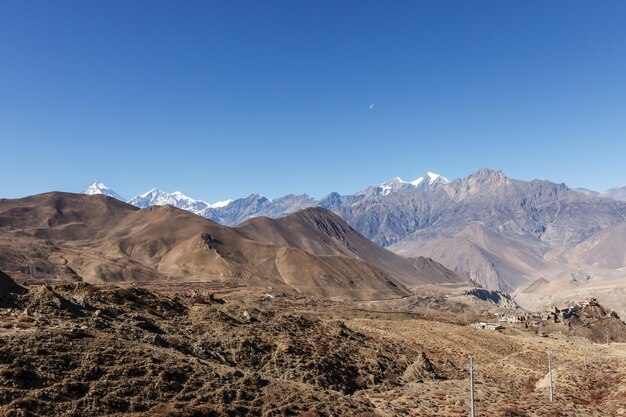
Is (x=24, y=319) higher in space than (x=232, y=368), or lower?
higher

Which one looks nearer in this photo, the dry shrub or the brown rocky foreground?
the brown rocky foreground

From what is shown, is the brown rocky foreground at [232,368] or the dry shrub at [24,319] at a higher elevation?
the dry shrub at [24,319]

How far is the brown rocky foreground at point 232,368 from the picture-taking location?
75.7ft

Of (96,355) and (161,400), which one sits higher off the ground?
(96,355)

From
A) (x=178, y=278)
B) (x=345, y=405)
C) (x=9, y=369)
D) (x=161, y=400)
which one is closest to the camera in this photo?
(x=9, y=369)

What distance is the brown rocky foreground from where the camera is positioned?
23.1 m

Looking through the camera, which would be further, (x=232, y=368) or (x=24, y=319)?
(x=232, y=368)

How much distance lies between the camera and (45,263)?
180m

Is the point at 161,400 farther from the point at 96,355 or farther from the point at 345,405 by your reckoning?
the point at 345,405

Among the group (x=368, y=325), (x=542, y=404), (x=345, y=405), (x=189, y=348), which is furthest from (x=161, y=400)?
(x=368, y=325)

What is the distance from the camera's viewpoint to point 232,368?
99.9 feet

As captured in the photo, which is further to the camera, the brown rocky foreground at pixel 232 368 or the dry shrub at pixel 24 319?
the dry shrub at pixel 24 319

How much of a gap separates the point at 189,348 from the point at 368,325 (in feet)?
128

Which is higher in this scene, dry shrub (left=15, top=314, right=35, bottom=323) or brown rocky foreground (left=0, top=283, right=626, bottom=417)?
dry shrub (left=15, top=314, right=35, bottom=323)
